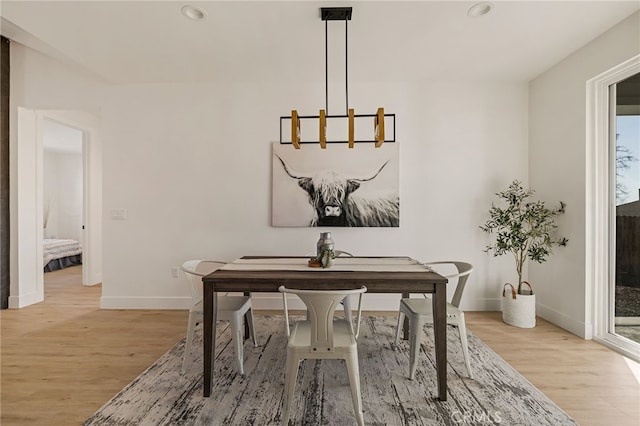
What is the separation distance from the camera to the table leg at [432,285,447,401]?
2061 mm

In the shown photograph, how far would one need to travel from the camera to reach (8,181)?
13.1 ft

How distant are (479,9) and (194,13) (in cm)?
213

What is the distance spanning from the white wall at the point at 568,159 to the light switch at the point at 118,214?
4751mm

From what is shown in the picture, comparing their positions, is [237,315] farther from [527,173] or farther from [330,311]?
[527,173]

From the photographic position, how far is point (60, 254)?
6.66 metres

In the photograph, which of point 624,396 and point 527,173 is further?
point 527,173

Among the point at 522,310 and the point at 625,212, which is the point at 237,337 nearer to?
the point at 522,310

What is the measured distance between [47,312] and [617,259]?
5.78 meters

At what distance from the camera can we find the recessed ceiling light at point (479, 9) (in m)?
2.46

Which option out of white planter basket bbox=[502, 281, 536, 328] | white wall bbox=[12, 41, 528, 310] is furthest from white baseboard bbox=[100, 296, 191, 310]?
white planter basket bbox=[502, 281, 536, 328]

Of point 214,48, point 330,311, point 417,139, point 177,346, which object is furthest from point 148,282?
point 417,139

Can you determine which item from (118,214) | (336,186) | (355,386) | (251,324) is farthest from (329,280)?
(118,214)

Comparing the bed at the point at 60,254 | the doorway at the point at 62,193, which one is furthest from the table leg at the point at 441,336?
the doorway at the point at 62,193

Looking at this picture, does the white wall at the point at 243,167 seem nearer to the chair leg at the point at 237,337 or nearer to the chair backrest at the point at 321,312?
the chair leg at the point at 237,337
